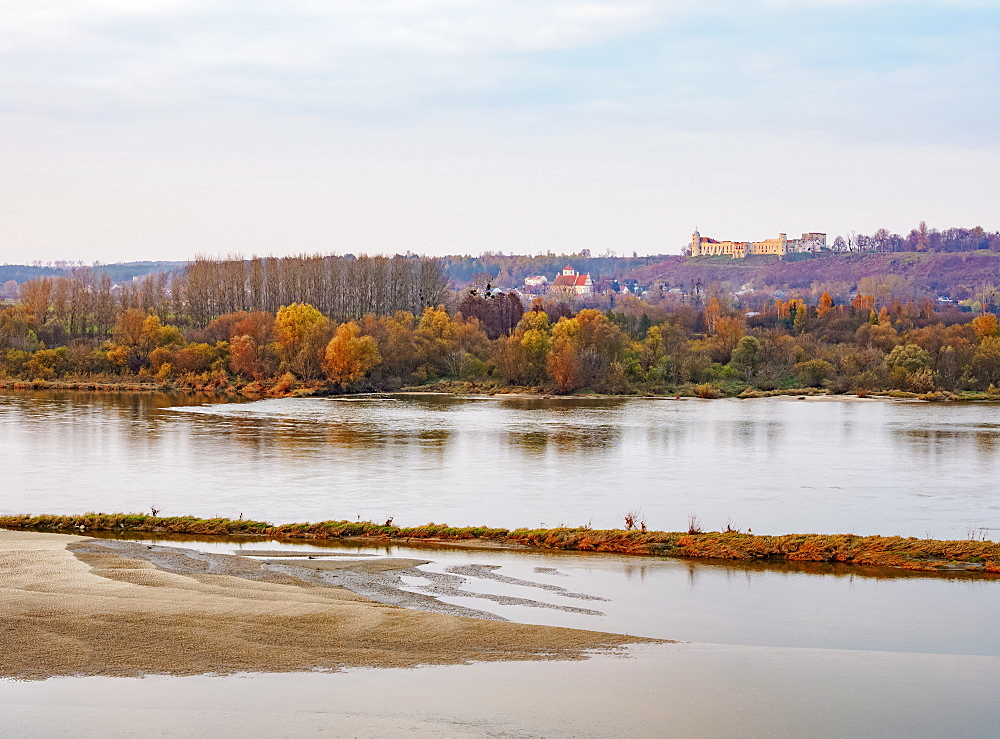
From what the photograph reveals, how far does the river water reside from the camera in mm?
7840

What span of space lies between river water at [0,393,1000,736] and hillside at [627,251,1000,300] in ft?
420

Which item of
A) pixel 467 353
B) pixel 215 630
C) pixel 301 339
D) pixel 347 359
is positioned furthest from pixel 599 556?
pixel 467 353

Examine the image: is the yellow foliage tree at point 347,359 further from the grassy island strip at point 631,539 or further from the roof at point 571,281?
the roof at point 571,281

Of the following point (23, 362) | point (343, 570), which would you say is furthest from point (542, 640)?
point (23, 362)

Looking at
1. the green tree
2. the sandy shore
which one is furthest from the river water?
the green tree

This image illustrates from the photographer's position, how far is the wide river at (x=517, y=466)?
61.3 ft

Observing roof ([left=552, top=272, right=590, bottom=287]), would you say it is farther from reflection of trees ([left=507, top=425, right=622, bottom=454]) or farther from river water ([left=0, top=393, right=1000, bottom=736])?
reflection of trees ([left=507, top=425, right=622, bottom=454])

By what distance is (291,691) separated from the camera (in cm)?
813

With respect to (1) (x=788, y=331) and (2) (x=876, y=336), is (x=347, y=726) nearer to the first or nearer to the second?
(2) (x=876, y=336)

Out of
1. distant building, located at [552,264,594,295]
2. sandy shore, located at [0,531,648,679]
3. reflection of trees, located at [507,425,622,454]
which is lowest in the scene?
reflection of trees, located at [507,425,622,454]

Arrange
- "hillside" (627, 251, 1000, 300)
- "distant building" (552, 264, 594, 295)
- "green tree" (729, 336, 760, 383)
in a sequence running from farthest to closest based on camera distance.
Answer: "distant building" (552, 264, 594, 295) → "hillside" (627, 251, 1000, 300) → "green tree" (729, 336, 760, 383)

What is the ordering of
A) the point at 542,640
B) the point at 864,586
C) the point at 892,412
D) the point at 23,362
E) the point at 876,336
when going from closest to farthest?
the point at 542,640 → the point at 864,586 → the point at 892,412 → the point at 23,362 → the point at 876,336

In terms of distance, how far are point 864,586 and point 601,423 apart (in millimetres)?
25467

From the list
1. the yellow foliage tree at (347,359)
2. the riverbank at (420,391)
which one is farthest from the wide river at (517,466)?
the yellow foliage tree at (347,359)
